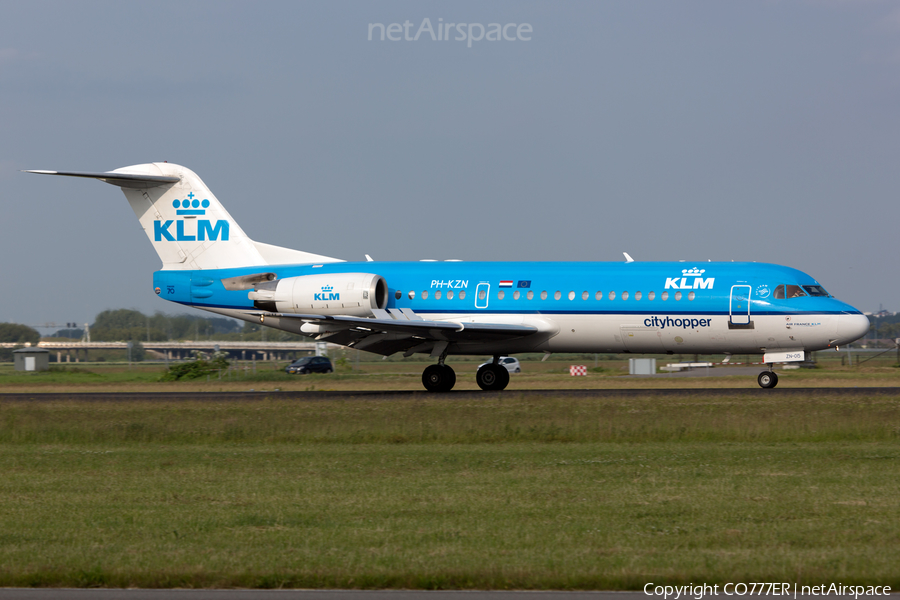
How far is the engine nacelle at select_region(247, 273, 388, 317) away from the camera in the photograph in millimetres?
27594

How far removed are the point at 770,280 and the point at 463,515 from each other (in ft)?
60.4

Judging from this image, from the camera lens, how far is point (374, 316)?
27.9 m

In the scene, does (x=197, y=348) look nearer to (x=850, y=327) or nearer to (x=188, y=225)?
(x=188, y=225)

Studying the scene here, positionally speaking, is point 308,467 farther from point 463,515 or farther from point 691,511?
point 691,511

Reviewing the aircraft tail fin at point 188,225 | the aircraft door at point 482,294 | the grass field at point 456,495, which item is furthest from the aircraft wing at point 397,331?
the grass field at point 456,495

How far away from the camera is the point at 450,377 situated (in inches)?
1126

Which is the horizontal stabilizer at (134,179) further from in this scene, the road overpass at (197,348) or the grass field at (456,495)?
the road overpass at (197,348)

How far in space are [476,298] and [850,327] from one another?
10398 millimetres

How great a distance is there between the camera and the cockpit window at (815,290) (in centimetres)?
2587

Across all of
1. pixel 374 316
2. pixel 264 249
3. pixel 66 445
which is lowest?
pixel 66 445

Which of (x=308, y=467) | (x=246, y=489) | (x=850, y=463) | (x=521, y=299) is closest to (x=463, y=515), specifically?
(x=246, y=489)

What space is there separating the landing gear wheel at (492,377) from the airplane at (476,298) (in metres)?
0.05

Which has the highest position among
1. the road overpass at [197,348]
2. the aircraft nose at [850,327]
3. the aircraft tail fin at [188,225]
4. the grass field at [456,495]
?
the aircraft tail fin at [188,225]

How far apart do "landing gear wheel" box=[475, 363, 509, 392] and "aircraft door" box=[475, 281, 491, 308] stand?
2.46m
